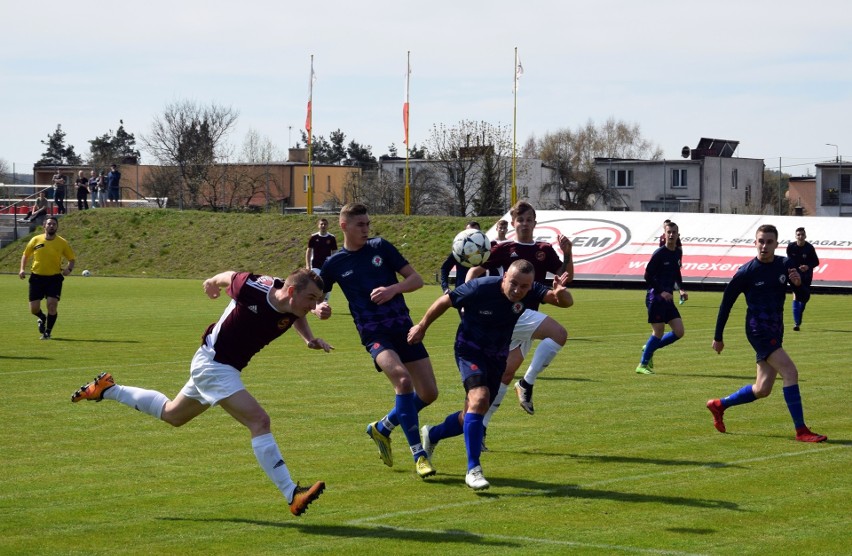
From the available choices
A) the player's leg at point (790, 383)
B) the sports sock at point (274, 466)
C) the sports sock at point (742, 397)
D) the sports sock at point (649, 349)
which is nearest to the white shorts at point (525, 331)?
the sports sock at point (742, 397)

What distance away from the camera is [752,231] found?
45062mm

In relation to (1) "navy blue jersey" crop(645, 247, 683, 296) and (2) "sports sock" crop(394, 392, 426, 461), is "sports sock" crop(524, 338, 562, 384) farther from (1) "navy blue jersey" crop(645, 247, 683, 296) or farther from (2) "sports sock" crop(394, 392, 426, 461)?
(1) "navy blue jersey" crop(645, 247, 683, 296)

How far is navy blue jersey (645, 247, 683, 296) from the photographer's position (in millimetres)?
19531

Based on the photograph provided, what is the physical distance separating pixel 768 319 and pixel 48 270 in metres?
16.0

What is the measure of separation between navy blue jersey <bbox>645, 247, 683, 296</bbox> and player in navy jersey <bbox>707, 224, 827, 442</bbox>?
6.91 metres

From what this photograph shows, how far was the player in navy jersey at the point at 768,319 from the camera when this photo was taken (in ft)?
40.2

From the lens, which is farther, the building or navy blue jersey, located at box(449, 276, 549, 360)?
the building

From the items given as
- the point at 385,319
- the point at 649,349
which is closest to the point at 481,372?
the point at 385,319

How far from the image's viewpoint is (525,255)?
13141 mm

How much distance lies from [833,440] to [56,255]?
654 inches

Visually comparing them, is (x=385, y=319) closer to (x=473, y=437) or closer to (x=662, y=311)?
(x=473, y=437)

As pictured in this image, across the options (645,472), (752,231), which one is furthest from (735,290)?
(752,231)

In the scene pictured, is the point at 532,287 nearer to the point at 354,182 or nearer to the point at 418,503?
the point at 418,503

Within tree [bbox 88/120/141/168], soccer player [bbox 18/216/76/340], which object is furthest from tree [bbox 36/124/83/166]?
soccer player [bbox 18/216/76/340]
